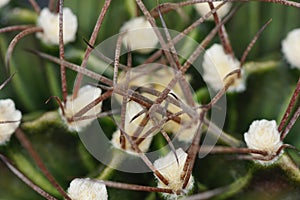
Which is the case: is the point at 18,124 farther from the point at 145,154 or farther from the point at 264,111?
the point at 264,111

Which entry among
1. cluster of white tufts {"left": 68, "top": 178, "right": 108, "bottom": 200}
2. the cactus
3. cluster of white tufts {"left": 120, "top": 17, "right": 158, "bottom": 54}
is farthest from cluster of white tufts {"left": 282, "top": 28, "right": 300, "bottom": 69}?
cluster of white tufts {"left": 68, "top": 178, "right": 108, "bottom": 200}

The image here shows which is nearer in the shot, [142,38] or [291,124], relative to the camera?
[291,124]

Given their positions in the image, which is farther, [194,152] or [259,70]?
[259,70]

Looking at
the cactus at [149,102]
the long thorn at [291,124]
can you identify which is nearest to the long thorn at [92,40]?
the cactus at [149,102]

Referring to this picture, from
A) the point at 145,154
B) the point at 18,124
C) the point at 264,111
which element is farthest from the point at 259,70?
the point at 18,124

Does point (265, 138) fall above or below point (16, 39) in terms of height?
below

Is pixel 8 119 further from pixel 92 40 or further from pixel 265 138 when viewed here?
pixel 265 138

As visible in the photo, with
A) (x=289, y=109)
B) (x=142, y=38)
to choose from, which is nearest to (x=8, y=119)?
(x=142, y=38)
